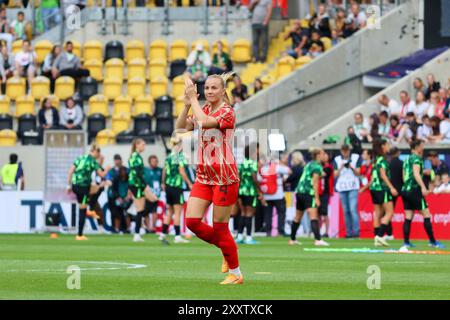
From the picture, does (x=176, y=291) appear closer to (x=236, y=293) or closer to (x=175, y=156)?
(x=236, y=293)

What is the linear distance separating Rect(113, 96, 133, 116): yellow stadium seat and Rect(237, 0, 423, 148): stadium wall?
3.79 m

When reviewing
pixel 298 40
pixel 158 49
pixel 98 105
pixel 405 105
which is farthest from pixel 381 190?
pixel 158 49

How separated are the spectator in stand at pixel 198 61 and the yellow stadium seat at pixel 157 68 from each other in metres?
1.15

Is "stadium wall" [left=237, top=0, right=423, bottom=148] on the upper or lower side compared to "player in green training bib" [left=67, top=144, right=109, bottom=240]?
upper

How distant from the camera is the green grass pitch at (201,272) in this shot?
612 inches

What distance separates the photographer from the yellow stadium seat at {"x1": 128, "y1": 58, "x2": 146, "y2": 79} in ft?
137

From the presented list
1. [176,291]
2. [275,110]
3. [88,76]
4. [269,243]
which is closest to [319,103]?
[275,110]

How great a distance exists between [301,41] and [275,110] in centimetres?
257

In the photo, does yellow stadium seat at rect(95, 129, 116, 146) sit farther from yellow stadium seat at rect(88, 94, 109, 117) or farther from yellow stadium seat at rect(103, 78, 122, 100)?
yellow stadium seat at rect(103, 78, 122, 100)

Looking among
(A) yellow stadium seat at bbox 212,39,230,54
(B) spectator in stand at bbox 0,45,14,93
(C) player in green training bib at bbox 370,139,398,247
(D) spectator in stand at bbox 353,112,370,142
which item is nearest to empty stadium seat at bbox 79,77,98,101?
(B) spectator in stand at bbox 0,45,14,93

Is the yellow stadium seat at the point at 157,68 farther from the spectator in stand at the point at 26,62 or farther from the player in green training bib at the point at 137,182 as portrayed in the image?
the player in green training bib at the point at 137,182

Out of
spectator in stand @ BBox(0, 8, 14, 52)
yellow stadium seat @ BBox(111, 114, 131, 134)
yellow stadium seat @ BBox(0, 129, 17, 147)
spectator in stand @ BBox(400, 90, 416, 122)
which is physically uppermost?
spectator in stand @ BBox(0, 8, 14, 52)

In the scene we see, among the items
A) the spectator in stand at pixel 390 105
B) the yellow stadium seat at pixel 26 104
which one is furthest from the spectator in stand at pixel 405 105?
the yellow stadium seat at pixel 26 104

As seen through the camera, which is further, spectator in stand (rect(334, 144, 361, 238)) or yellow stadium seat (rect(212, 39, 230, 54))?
yellow stadium seat (rect(212, 39, 230, 54))
